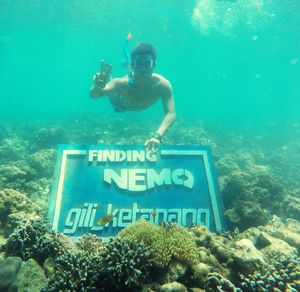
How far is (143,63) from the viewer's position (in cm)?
708

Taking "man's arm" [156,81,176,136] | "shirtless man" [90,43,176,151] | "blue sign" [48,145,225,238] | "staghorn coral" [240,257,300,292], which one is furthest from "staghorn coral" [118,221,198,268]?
"man's arm" [156,81,176,136]

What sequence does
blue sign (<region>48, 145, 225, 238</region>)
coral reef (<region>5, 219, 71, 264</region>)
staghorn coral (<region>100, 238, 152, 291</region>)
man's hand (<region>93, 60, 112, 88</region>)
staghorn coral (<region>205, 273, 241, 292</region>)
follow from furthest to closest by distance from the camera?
man's hand (<region>93, 60, 112, 88</region>)
blue sign (<region>48, 145, 225, 238</region>)
coral reef (<region>5, 219, 71, 264</region>)
staghorn coral (<region>205, 273, 241, 292</region>)
staghorn coral (<region>100, 238, 152, 291</region>)

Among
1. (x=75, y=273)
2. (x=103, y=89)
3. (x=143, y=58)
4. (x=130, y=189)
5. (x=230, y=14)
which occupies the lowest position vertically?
(x=75, y=273)

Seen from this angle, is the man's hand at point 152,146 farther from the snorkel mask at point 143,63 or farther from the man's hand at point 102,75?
the snorkel mask at point 143,63

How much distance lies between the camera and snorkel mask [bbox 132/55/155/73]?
701cm

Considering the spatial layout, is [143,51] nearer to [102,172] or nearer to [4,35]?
[102,172]

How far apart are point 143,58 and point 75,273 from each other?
5672 millimetres

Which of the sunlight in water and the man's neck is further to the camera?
the sunlight in water

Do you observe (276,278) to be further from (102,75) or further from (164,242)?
(102,75)

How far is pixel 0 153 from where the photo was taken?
562 inches

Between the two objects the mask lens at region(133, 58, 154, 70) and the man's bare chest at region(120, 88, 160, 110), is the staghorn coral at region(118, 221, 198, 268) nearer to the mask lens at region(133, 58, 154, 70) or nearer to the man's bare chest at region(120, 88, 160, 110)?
the mask lens at region(133, 58, 154, 70)

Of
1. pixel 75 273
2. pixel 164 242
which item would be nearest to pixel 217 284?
pixel 164 242

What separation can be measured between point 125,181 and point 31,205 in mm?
2482

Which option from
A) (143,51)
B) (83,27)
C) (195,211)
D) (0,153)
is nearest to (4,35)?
(83,27)
